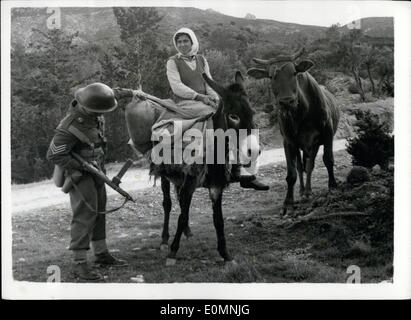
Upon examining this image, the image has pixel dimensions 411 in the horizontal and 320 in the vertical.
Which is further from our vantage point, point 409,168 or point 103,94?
point 409,168

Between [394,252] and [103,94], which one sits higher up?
[103,94]

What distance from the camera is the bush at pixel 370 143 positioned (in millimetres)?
7555

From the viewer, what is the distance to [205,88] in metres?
7.34

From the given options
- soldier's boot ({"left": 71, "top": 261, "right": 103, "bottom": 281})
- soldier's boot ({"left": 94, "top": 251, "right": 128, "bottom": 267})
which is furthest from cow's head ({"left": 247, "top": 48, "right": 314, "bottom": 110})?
soldier's boot ({"left": 71, "top": 261, "right": 103, "bottom": 281})

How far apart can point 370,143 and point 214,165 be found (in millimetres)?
2100

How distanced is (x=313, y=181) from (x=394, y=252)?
4.39 ft

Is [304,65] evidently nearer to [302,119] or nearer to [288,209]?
[302,119]

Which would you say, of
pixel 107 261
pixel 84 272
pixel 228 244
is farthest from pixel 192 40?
pixel 84 272

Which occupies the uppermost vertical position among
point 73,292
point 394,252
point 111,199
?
point 111,199

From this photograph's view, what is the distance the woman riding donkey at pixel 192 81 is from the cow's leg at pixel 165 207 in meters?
0.95

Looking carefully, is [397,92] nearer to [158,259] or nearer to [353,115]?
[353,115]

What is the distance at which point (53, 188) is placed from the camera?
7609 mm

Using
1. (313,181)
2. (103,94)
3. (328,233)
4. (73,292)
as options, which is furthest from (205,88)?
(73,292)

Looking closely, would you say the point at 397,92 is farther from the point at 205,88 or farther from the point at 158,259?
the point at 158,259
